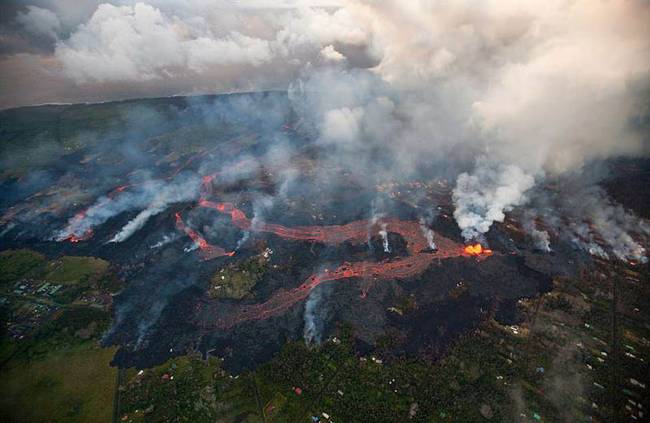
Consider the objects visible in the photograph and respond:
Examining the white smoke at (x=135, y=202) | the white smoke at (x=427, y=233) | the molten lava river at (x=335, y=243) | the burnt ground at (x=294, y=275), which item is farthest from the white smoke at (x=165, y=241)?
the white smoke at (x=427, y=233)

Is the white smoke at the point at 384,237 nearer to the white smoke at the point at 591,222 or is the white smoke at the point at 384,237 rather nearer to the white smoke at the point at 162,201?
the white smoke at the point at 591,222

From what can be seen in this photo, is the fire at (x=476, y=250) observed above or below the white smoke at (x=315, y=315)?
above

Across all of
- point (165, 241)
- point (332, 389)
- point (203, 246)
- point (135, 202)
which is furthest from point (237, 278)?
point (135, 202)

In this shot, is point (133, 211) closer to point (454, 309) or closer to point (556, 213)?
point (454, 309)

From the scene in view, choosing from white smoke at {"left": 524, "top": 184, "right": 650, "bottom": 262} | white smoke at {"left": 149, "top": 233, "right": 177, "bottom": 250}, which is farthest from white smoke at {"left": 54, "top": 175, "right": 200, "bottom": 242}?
white smoke at {"left": 524, "top": 184, "right": 650, "bottom": 262}

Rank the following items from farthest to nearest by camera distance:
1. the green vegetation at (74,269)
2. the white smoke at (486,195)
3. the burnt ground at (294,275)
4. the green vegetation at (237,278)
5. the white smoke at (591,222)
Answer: the white smoke at (486,195)
the white smoke at (591,222)
the green vegetation at (74,269)
the green vegetation at (237,278)
the burnt ground at (294,275)

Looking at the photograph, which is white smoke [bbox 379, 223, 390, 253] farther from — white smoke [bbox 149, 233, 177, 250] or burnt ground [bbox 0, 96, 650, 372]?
white smoke [bbox 149, 233, 177, 250]
